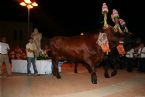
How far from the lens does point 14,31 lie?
54.5m

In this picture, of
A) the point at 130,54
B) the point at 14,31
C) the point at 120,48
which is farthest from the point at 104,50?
the point at 14,31

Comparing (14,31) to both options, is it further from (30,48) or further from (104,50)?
(104,50)

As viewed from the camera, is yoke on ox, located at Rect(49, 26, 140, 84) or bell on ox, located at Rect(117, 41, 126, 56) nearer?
yoke on ox, located at Rect(49, 26, 140, 84)

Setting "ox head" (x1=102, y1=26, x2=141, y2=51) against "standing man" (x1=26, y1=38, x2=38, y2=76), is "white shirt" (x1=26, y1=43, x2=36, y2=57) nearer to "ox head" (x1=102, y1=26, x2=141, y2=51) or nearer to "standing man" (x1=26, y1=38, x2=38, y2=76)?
"standing man" (x1=26, y1=38, x2=38, y2=76)

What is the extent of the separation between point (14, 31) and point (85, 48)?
4154 centimetres

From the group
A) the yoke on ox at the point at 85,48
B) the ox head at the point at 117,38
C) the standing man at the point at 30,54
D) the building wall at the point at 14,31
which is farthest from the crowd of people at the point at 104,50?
the building wall at the point at 14,31

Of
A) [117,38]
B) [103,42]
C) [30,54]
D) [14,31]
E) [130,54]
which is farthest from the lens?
[14,31]

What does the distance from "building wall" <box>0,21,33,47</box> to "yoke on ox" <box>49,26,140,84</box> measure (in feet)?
126

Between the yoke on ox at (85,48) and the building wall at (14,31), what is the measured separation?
38.4m

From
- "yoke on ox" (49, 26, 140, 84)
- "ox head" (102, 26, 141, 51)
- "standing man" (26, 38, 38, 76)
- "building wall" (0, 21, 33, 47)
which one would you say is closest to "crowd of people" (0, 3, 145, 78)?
"standing man" (26, 38, 38, 76)

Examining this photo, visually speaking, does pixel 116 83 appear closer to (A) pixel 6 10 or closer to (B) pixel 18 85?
(B) pixel 18 85

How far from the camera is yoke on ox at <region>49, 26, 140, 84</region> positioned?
1425cm

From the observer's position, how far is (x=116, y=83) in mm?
13672

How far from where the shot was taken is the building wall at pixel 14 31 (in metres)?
53.4
